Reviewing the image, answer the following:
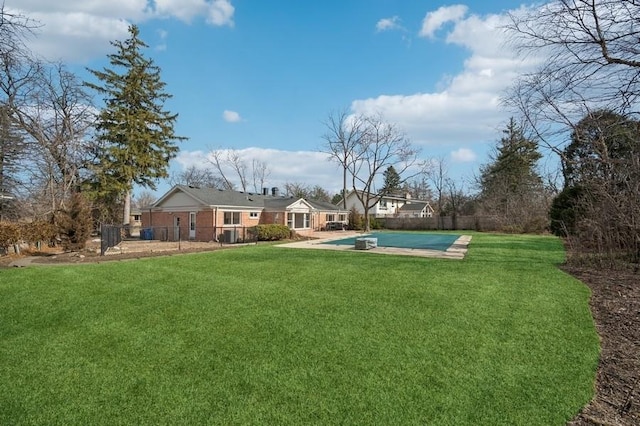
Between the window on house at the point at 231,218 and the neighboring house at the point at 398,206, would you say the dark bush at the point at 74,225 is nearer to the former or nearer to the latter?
the window on house at the point at 231,218

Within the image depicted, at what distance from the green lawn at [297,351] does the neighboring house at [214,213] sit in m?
14.0

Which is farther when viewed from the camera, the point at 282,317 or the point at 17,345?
the point at 282,317

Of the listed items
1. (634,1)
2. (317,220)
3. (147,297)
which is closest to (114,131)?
(317,220)

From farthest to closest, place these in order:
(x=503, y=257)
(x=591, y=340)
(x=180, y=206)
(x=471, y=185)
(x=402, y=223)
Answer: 1. (x=471, y=185)
2. (x=402, y=223)
3. (x=180, y=206)
4. (x=503, y=257)
5. (x=591, y=340)

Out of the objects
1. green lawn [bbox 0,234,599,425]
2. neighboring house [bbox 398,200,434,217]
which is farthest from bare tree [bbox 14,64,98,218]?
neighboring house [bbox 398,200,434,217]

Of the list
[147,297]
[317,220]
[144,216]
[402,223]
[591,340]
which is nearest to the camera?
[591,340]

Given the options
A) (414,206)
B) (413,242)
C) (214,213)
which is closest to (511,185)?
(414,206)

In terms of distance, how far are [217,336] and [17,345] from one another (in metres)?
2.56

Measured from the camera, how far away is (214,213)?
74.3ft

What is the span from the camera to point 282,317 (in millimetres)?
5484

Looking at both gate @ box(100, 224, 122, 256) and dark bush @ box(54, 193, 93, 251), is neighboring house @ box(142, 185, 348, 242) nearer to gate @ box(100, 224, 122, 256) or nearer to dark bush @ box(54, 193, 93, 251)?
gate @ box(100, 224, 122, 256)

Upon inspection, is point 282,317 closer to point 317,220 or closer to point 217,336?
point 217,336

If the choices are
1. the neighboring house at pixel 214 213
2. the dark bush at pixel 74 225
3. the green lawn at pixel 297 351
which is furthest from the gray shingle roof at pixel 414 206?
the green lawn at pixel 297 351

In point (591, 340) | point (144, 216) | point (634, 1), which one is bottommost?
point (591, 340)
